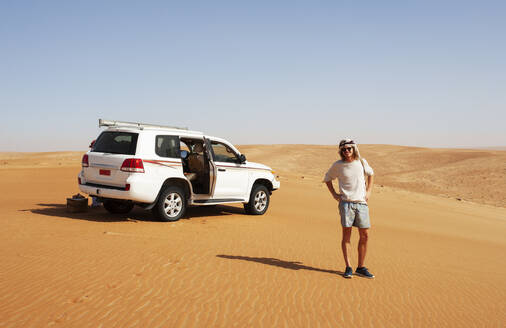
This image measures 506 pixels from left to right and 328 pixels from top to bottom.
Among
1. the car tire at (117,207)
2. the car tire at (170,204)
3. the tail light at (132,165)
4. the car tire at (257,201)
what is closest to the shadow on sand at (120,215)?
the car tire at (117,207)

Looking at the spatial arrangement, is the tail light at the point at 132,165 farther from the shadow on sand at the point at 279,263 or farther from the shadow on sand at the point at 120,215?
the shadow on sand at the point at 279,263

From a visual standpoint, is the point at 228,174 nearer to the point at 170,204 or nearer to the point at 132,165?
the point at 170,204

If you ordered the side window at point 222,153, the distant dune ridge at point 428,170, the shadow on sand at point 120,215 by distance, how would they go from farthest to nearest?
the distant dune ridge at point 428,170
the side window at point 222,153
the shadow on sand at point 120,215

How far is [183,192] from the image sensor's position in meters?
9.15

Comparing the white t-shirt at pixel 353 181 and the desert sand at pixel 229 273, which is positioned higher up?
the white t-shirt at pixel 353 181

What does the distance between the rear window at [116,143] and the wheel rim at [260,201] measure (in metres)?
3.81

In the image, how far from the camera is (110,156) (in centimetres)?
845

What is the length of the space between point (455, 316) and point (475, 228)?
1055cm

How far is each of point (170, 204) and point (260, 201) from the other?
300cm

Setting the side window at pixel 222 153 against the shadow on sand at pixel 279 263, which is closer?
the shadow on sand at pixel 279 263

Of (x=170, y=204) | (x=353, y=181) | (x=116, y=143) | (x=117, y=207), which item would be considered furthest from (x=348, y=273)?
(x=117, y=207)

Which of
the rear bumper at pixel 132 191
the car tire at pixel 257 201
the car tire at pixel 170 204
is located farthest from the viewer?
A: the car tire at pixel 257 201

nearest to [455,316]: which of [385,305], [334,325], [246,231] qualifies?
[385,305]

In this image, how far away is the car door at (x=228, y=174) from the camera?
32.4 ft
